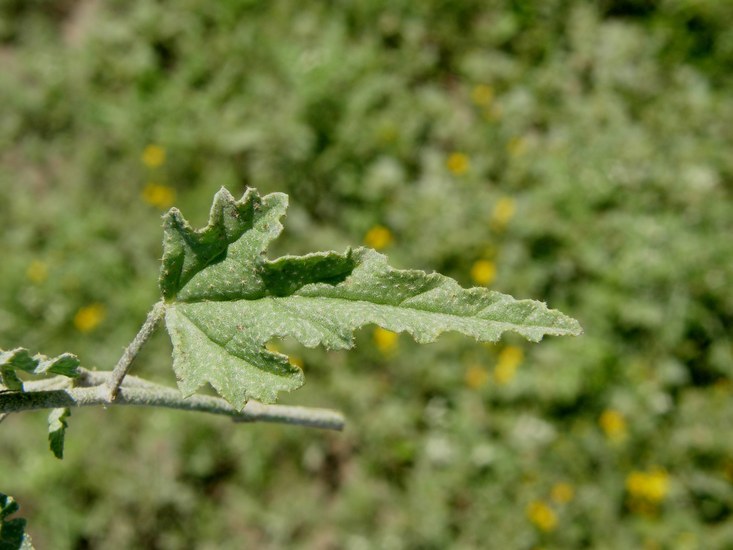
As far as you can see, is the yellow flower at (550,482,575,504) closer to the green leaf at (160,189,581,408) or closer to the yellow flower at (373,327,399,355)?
the yellow flower at (373,327,399,355)

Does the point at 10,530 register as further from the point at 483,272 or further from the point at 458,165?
the point at 458,165

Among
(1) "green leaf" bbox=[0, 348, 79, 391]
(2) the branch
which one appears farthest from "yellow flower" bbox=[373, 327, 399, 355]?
(1) "green leaf" bbox=[0, 348, 79, 391]

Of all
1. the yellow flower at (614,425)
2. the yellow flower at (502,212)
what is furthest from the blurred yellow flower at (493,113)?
the yellow flower at (614,425)

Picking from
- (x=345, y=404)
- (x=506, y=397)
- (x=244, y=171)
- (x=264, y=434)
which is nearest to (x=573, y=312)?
(x=506, y=397)

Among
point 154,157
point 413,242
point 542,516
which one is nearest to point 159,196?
point 154,157

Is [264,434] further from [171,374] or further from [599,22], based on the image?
[599,22]

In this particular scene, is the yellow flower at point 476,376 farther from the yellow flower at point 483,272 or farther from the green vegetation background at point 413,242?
the yellow flower at point 483,272
